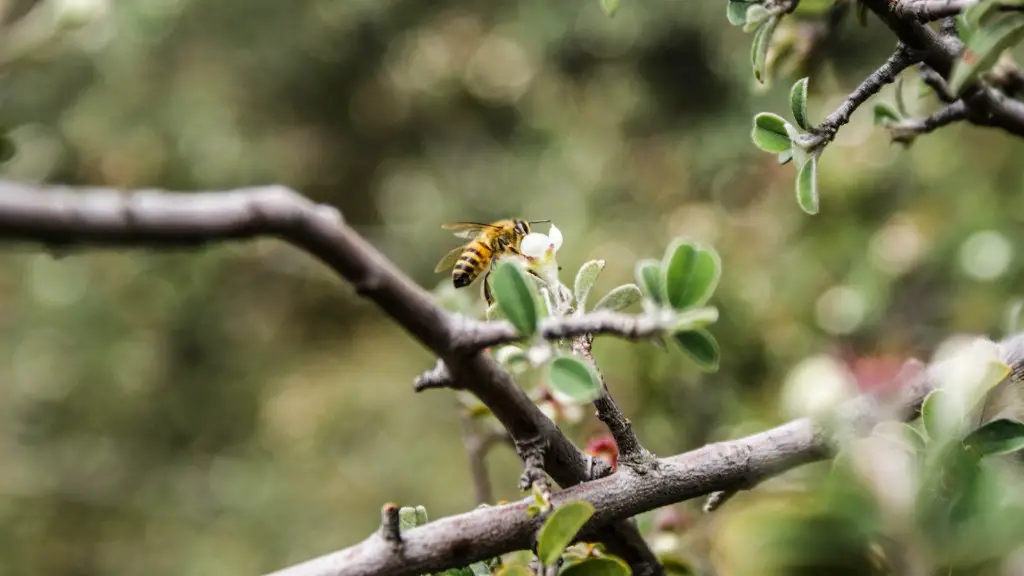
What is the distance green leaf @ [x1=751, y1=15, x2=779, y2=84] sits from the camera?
0.32 m

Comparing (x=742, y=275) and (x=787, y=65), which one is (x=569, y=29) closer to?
(x=742, y=275)

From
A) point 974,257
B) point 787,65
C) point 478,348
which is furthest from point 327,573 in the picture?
point 974,257

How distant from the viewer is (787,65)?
51 cm

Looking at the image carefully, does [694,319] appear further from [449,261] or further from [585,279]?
[449,261]

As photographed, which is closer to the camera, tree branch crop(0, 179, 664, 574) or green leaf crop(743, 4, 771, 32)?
tree branch crop(0, 179, 664, 574)

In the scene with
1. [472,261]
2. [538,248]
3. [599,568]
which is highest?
[472,261]

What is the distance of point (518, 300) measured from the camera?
217 millimetres

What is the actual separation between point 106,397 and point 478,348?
72.9 inches

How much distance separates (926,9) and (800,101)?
0.06 metres

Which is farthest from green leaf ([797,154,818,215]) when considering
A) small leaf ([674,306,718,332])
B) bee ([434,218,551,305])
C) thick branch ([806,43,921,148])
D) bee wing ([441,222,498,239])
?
bee wing ([441,222,498,239])

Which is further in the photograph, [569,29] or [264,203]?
[569,29]

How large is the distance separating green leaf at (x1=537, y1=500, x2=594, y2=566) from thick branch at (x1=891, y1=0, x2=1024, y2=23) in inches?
8.7

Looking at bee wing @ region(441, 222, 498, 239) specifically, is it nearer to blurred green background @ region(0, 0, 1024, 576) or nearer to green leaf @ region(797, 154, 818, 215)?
green leaf @ region(797, 154, 818, 215)

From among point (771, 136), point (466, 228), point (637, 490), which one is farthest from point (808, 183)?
point (466, 228)
